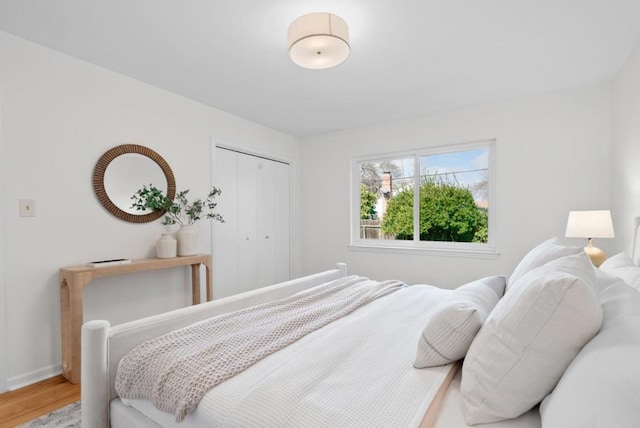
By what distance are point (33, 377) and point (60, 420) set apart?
0.71 meters

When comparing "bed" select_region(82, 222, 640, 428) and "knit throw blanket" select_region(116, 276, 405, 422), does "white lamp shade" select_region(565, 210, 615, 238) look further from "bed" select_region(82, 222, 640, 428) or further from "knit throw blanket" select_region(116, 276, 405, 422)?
"knit throw blanket" select_region(116, 276, 405, 422)

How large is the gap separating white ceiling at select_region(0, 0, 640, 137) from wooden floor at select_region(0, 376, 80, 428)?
238 cm

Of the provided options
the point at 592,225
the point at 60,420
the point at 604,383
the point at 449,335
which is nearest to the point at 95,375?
the point at 60,420

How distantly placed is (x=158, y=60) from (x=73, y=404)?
2436 millimetres

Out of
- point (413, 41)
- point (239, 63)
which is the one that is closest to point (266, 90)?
point (239, 63)

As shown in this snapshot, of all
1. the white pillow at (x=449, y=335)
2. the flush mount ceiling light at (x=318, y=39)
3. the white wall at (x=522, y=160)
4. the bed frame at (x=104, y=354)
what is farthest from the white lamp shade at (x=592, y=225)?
the bed frame at (x=104, y=354)

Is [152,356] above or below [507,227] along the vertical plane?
below

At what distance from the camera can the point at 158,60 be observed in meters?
2.45

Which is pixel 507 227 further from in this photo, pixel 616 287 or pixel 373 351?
pixel 373 351

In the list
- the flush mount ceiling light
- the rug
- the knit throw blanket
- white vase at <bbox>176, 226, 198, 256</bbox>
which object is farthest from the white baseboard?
the flush mount ceiling light

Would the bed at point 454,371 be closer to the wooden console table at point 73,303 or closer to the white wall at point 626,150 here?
the wooden console table at point 73,303

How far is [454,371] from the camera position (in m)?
1.13

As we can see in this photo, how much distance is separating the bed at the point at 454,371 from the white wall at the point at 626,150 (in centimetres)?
136

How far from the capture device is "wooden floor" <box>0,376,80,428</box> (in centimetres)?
180
